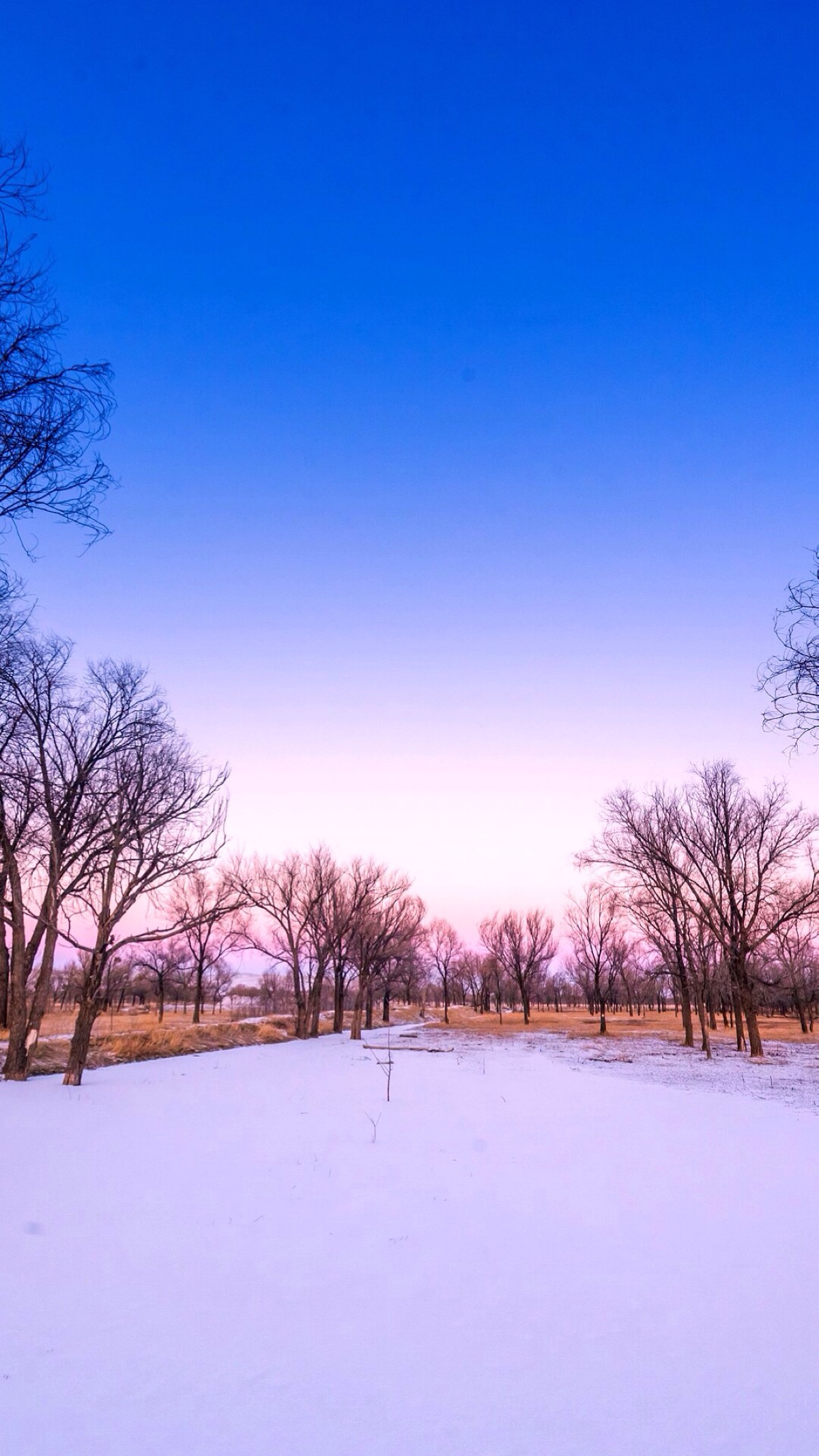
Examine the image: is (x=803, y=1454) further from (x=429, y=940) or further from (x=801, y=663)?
(x=429, y=940)

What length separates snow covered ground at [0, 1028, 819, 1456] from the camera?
10.1 ft

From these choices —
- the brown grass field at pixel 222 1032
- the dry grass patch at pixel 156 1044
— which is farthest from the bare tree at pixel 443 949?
the dry grass patch at pixel 156 1044

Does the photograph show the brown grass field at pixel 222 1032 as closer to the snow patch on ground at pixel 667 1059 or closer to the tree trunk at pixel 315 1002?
the tree trunk at pixel 315 1002

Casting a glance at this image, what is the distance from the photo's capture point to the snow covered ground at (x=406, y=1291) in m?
3.09

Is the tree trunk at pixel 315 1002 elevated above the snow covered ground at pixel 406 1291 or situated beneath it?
situated beneath

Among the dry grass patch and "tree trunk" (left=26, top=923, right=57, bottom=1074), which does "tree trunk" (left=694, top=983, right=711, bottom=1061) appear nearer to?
the dry grass patch

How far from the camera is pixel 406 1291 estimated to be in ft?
14.6

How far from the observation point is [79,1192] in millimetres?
6328

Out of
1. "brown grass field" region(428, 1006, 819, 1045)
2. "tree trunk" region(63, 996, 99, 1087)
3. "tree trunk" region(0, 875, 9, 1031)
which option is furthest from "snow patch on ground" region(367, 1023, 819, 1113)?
"tree trunk" region(0, 875, 9, 1031)

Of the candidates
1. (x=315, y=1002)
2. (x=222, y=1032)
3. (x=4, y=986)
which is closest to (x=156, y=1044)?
(x=222, y=1032)

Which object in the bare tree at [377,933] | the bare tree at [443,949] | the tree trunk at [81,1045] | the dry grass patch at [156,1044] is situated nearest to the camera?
the tree trunk at [81,1045]

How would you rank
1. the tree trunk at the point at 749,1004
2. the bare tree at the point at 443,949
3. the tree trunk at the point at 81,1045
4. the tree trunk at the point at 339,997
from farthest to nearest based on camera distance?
the bare tree at the point at 443,949, the tree trunk at the point at 339,997, the tree trunk at the point at 749,1004, the tree trunk at the point at 81,1045

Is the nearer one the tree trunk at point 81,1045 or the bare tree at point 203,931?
the tree trunk at point 81,1045

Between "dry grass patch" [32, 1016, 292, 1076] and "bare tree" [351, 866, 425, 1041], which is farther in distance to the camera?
"bare tree" [351, 866, 425, 1041]
